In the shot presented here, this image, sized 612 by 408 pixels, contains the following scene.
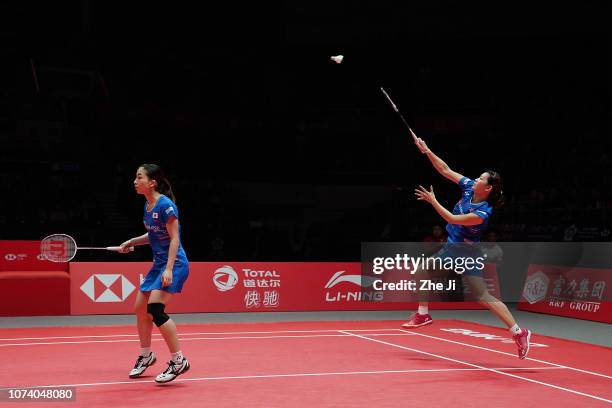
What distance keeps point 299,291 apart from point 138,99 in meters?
12.1

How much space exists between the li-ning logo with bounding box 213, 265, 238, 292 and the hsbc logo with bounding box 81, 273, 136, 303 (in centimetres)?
154

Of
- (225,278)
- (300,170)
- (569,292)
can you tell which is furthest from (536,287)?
(300,170)

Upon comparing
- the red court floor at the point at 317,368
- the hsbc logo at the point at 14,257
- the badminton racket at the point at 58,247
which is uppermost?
the badminton racket at the point at 58,247

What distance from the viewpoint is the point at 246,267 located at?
14633mm

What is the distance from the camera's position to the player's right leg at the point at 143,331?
705 cm

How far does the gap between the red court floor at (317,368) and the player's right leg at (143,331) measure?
153 mm

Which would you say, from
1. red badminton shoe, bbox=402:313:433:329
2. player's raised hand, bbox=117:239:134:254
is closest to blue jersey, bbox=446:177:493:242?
red badminton shoe, bbox=402:313:433:329

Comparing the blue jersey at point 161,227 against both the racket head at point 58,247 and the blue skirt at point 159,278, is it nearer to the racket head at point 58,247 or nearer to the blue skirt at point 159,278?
the blue skirt at point 159,278

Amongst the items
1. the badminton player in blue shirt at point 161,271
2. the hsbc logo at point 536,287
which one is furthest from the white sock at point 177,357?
the hsbc logo at point 536,287

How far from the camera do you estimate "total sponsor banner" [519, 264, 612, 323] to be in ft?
44.6

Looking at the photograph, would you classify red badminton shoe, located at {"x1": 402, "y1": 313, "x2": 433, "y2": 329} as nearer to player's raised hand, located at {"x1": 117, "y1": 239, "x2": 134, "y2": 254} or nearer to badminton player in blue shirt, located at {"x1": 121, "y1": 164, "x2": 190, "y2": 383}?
badminton player in blue shirt, located at {"x1": 121, "y1": 164, "x2": 190, "y2": 383}

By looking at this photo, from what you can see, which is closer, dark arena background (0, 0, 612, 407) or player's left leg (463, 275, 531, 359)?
player's left leg (463, 275, 531, 359)

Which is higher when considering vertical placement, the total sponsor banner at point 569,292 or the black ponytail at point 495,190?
the black ponytail at point 495,190

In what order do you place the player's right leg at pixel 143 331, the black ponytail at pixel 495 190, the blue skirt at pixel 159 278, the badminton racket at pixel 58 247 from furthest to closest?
the black ponytail at pixel 495 190, the badminton racket at pixel 58 247, the player's right leg at pixel 143 331, the blue skirt at pixel 159 278
